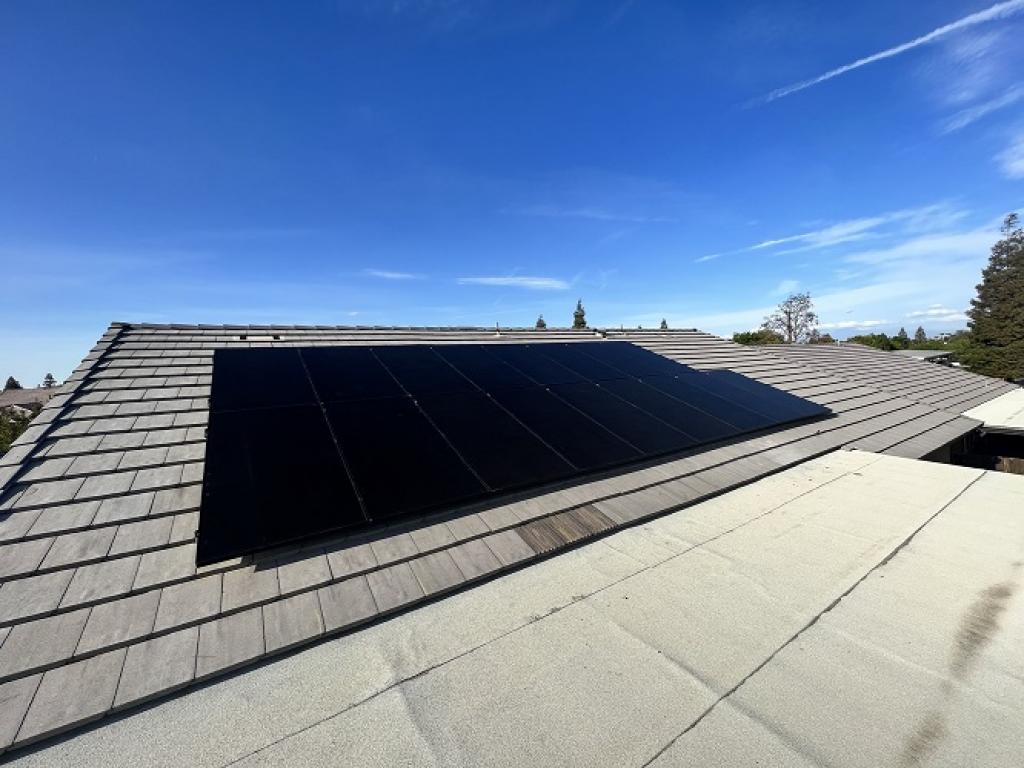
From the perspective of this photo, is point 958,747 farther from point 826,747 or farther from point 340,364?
point 340,364

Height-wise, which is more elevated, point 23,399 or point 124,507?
point 124,507

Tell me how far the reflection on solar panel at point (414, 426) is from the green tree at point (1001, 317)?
5500 cm

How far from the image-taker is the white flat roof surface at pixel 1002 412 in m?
10.9

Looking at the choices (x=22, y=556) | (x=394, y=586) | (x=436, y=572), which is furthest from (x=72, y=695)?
(x=436, y=572)

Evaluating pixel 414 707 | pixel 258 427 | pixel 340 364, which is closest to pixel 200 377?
pixel 340 364

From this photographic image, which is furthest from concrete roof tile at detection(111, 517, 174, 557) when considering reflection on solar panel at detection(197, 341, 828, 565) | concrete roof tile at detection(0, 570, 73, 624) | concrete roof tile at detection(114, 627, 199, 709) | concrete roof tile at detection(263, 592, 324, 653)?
concrete roof tile at detection(263, 592, 324, 653)

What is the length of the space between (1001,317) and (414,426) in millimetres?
67403

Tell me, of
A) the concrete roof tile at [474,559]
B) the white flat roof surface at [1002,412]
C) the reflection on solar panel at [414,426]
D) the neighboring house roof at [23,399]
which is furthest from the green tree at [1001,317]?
the neighboring house roof at [23,399]

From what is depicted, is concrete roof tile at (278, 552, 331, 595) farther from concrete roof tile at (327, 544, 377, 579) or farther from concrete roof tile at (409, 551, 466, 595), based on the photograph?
concrete roof tile at (409, 551, 466, 595)

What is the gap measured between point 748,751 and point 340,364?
614cm

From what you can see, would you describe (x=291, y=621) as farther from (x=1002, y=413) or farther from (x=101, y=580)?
(x=1002, y=413)

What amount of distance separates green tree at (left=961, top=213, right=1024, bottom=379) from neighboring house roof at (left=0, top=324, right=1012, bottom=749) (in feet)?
189

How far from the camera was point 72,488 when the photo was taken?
3732 mm

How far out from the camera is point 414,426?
4961 millimetres
